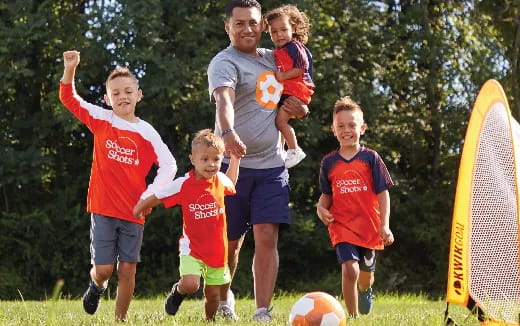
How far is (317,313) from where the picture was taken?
5266mm

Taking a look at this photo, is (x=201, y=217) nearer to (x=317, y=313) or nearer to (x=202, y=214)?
(x=202, y=214)

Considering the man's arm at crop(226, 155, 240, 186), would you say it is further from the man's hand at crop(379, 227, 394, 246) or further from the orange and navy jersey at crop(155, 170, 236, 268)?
the man's hand at crop(379, 227, 394, 246)

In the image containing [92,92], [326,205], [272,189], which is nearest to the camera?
[272,189]

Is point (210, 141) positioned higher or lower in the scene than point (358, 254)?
higher

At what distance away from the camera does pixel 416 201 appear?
59.0 feet

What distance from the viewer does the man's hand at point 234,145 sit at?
600 cm

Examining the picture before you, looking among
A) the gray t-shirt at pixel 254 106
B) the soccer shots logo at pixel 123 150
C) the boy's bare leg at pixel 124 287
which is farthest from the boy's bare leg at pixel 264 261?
the soccer shots logo at pixel 123 150

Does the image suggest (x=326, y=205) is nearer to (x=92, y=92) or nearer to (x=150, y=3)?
(x=150, y=3)

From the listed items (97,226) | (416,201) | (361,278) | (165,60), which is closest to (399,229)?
(416,201)

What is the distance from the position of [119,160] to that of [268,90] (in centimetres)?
126

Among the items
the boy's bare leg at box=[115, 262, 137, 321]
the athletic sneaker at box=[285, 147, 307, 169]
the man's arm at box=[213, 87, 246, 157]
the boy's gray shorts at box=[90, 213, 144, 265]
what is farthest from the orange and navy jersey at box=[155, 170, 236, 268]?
the athletic sneaker at box=[285, 147, 307, 169]

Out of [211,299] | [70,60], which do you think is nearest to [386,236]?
[211,299]

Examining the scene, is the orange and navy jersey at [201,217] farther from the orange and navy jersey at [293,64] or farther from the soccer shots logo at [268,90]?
the orange and navy jersey at [293,64]

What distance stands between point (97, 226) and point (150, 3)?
10.6m
